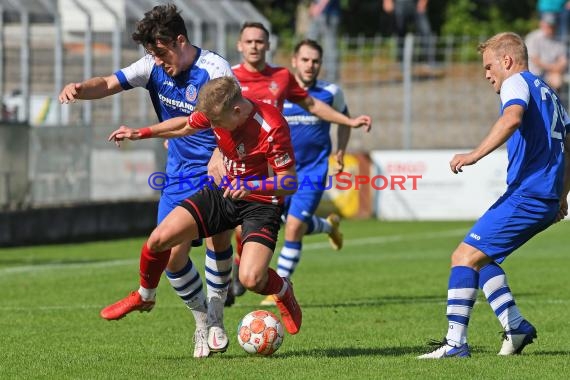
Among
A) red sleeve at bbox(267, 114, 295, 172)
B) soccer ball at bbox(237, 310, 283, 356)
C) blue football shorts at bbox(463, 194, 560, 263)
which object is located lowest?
soccer ball at bbox(237, 310, 283, 356)

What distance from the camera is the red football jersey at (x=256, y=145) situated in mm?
8305

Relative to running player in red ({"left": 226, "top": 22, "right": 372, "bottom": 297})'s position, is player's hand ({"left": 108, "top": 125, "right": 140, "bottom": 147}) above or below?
below

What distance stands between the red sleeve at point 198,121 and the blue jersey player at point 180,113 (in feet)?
0.37

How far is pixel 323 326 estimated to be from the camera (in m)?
10.3

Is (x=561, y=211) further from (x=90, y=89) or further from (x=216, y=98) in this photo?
(x=90, y=89)

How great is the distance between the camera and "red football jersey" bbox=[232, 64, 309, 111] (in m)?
11.6

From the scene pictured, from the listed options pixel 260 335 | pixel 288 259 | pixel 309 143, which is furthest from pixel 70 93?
pixel 309 143

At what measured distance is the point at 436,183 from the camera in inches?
931

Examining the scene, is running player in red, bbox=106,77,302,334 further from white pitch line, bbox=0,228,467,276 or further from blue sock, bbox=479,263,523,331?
white pitch line, bbox=0,228,467,276

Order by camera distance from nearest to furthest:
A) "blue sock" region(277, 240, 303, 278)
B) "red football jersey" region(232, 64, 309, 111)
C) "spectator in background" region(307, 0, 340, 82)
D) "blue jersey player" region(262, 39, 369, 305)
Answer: "red football jersey" region(232, 64, 309, 111)
"blue sock" region(277, 240, 303, 278)
"blue jersey player" region(262, 39, 369, 305)
"spectator in background" region(307, 0, 340, 82)

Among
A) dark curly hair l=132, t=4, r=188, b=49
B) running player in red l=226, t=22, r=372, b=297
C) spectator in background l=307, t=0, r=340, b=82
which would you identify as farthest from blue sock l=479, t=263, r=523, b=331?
spectator in background l=307, t=0, r=340, b=82

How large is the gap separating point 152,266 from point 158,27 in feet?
4.94

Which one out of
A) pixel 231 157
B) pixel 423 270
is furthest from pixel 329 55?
pixel 231 157

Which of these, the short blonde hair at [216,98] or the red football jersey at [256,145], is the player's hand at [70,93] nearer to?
the red football jersey at [256,145]
